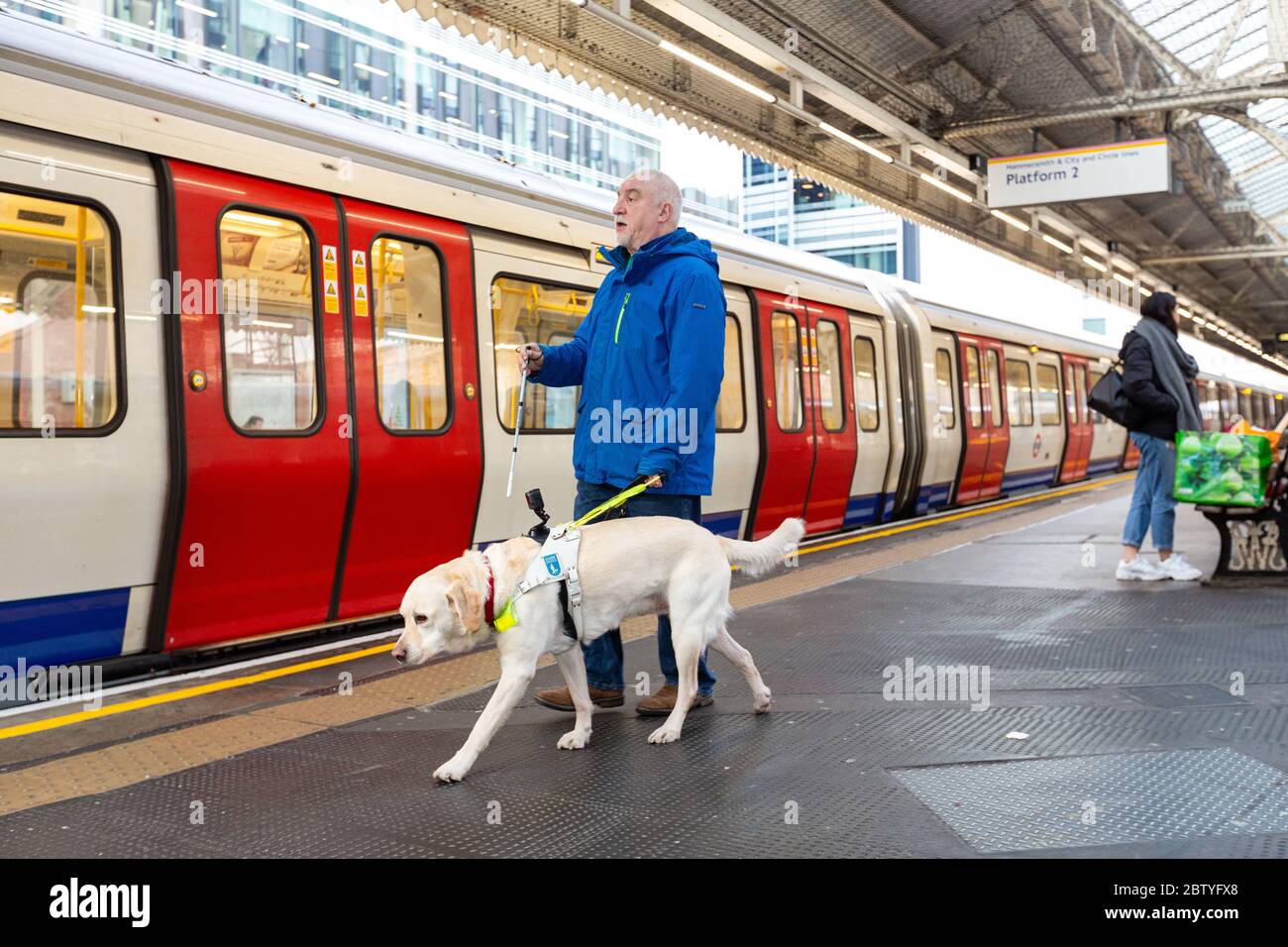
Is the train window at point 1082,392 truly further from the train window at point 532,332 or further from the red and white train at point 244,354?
the train window at point 532,332

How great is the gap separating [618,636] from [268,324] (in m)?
2.65

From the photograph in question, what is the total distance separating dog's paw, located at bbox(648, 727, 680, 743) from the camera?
423cm

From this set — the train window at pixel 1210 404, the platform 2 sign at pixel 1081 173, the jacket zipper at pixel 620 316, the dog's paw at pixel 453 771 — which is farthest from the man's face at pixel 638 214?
the train window at pixel 1210 404

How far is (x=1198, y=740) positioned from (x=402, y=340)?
464 cm

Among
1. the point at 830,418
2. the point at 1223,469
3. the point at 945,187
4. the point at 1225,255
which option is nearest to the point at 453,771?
the point at 1223,469

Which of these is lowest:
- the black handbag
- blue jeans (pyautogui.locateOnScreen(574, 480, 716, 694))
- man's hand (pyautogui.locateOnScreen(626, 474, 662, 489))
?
blue jeans (pyautogui.locateOnScreen(574, 480, 716, 694))

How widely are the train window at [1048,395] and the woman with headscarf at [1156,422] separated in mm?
11496

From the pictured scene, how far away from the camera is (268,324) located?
6008mm

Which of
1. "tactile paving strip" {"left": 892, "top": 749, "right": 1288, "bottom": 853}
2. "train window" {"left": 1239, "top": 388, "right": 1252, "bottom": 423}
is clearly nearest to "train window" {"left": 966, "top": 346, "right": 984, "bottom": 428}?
"tactile paving strip" {"left": 892, "top": 749, "right": 1288, "bottom": 853}

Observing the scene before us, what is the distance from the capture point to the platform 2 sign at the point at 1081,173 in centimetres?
1391

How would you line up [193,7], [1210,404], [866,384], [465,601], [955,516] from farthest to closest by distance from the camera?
1. [193,7]
2. [1210,404]
3. [955,516]
4. [866,384]
5. [465,601]

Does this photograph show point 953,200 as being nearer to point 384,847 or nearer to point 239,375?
point 239,375

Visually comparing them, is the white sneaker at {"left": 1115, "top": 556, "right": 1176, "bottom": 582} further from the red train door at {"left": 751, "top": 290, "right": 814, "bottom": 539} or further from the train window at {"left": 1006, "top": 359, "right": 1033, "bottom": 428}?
the train window at {"left": 1006, "top": 359, "right": 1033, "bottom": 428}

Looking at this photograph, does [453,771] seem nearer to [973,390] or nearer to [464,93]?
[973,390]
